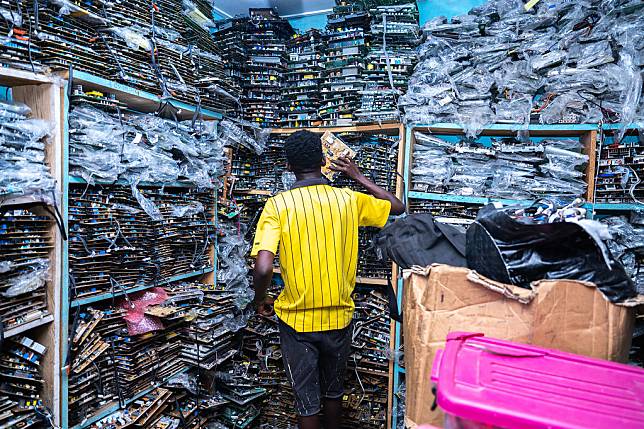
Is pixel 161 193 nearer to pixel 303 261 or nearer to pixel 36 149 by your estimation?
pixel 36 149

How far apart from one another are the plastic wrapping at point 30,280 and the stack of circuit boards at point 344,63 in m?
2.18

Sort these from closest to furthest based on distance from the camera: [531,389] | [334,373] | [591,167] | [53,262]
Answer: [531,389]
[53,262]
[334,373]
[591,167]

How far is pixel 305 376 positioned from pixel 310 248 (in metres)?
0.71

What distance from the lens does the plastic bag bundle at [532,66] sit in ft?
8.71

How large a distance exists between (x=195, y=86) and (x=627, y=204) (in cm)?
304

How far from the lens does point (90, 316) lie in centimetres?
232

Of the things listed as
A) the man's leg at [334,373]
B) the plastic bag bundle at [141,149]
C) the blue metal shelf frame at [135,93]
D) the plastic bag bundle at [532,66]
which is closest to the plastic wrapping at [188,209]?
the plastic bag bundle at [141,149]

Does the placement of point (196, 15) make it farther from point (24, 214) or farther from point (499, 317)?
point (499, 317)

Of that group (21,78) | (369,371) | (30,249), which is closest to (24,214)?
(30,249)

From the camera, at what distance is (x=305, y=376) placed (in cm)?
230

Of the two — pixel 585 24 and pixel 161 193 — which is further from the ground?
pixel 585 24

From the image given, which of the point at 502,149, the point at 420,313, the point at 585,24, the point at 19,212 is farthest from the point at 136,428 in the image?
the point at 585,24

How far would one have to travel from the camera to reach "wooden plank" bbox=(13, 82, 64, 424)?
2.03 m

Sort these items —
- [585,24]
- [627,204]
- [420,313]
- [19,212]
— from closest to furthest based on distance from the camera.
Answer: [420,313], [19,212], [627,204], [585,24]
